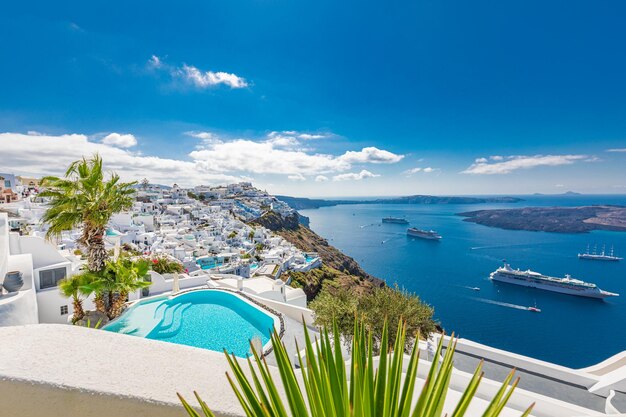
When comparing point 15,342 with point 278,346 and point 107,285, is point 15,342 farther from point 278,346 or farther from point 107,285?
point 107,285

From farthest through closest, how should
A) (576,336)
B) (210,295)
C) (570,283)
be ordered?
(570,283) < (576,336) < (210,295)

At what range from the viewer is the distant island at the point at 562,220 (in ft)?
316

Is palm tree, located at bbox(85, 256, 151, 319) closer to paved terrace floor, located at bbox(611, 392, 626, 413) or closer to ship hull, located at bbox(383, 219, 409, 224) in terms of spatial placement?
paved terrace floor, located at bbox(611, 392, 626, 413)

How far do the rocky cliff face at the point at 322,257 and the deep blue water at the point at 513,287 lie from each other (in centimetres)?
498

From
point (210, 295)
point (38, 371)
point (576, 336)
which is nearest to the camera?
point (38, 371)

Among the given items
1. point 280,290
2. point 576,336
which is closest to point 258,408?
point 280,290

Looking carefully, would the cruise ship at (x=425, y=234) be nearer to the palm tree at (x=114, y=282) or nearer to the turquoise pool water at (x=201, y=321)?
the turquoise pool water at (x=201, y=321)

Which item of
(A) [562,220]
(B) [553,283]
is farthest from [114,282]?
(A) [562,220]

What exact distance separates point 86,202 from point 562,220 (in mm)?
138944

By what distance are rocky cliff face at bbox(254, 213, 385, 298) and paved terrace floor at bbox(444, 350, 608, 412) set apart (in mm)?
29210

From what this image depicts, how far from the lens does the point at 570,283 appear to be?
41.8 metres

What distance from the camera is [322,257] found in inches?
2259

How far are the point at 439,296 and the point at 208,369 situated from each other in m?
47.5

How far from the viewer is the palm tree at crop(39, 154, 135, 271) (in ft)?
23.8
